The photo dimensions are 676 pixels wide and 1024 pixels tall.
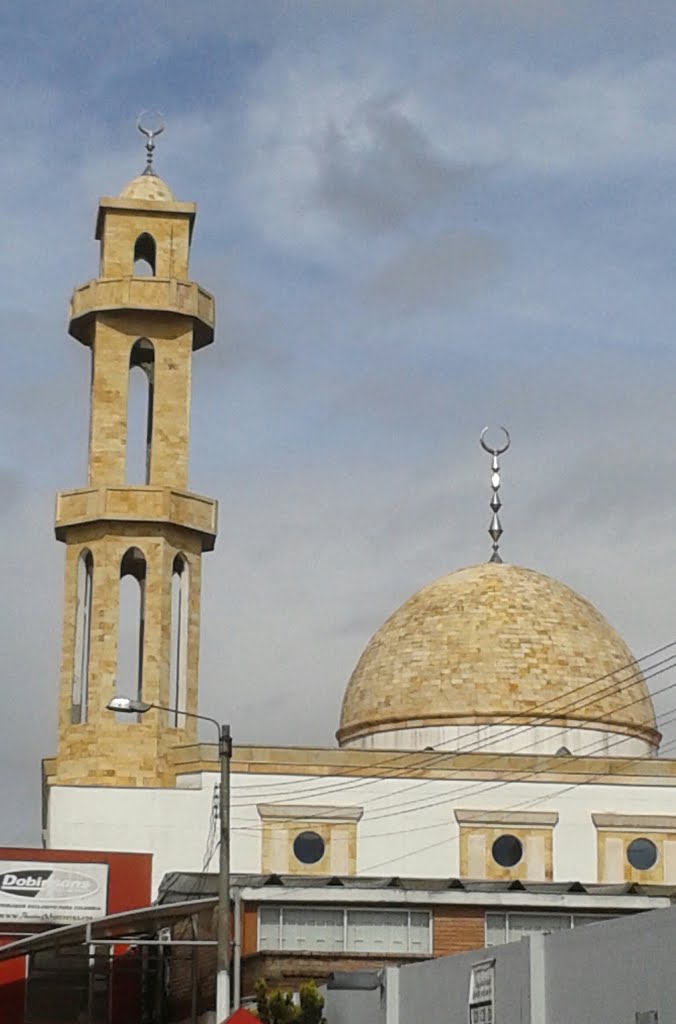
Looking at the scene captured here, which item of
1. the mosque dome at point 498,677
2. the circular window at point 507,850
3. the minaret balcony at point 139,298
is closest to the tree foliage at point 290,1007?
the circular window at point 507,850

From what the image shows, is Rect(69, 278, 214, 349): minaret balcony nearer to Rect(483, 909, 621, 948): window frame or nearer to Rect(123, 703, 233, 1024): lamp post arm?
Rect(483, 909, 621, 948): window frame

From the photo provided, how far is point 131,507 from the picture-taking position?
46.1 m

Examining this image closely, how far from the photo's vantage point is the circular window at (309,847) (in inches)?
1758

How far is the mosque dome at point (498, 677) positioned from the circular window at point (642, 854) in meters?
3.67

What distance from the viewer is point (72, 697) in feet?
149

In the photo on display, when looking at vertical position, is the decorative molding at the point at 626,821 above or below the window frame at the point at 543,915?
above

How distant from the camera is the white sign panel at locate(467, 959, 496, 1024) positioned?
2439 centimetres

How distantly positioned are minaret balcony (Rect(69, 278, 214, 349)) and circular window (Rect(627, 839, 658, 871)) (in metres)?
15.5

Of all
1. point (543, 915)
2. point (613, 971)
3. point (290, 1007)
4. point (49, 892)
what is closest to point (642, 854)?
point (543, 915)

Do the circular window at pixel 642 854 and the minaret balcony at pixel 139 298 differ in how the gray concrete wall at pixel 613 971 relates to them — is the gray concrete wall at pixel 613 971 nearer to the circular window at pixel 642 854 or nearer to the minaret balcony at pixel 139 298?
the circular window at pixel 642 854

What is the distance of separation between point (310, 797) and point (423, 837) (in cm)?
264

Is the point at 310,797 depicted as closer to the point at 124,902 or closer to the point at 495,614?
the point at 124,902

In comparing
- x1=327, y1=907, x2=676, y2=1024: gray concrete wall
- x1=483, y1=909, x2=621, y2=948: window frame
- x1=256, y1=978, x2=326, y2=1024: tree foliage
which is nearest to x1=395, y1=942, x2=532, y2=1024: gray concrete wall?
x1=327, y1=907, x2=676, y2=1024: gray concrete wall

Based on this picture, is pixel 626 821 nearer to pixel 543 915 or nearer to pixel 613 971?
pixel 543 915
